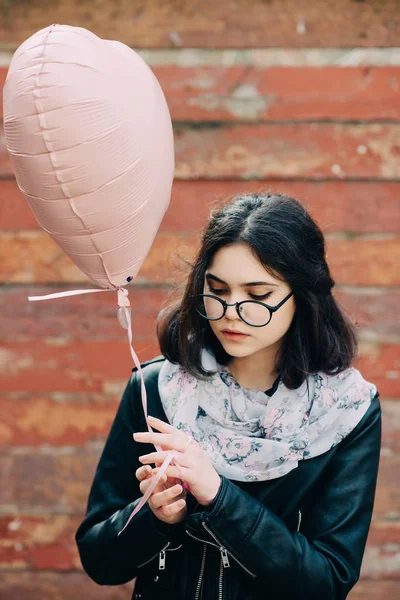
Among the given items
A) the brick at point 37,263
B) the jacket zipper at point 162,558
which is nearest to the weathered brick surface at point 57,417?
the brick at point 37,263

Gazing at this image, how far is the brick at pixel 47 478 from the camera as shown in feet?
8.68

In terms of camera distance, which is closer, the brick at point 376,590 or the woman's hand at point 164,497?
the woman's hand at point 164,497

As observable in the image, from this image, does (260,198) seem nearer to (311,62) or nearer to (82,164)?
(82,164)

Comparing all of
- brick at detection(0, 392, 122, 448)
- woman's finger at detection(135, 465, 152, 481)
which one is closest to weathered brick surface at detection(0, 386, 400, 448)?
brick at detection(0, 392, 122, 448)

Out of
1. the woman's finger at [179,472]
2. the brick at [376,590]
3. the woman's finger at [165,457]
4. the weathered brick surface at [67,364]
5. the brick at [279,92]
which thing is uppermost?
the brick at [279,92]

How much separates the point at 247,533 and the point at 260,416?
27 cm

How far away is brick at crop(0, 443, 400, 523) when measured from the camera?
2.65 m

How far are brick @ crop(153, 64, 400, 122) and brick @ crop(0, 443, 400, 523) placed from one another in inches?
48.1

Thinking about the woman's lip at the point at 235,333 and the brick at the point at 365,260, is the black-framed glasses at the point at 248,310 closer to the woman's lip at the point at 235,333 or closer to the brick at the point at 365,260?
the woman's lip at the point at 235,333

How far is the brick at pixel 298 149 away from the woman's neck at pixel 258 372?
1.05 m

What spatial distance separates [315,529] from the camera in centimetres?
149

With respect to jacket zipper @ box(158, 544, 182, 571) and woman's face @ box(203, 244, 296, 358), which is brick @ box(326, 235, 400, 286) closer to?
woman's face @ box(203, 244, 296, 358)

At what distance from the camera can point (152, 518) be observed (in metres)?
1.47

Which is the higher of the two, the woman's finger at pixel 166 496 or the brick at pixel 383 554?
the woman's finger at pixel 166 496
